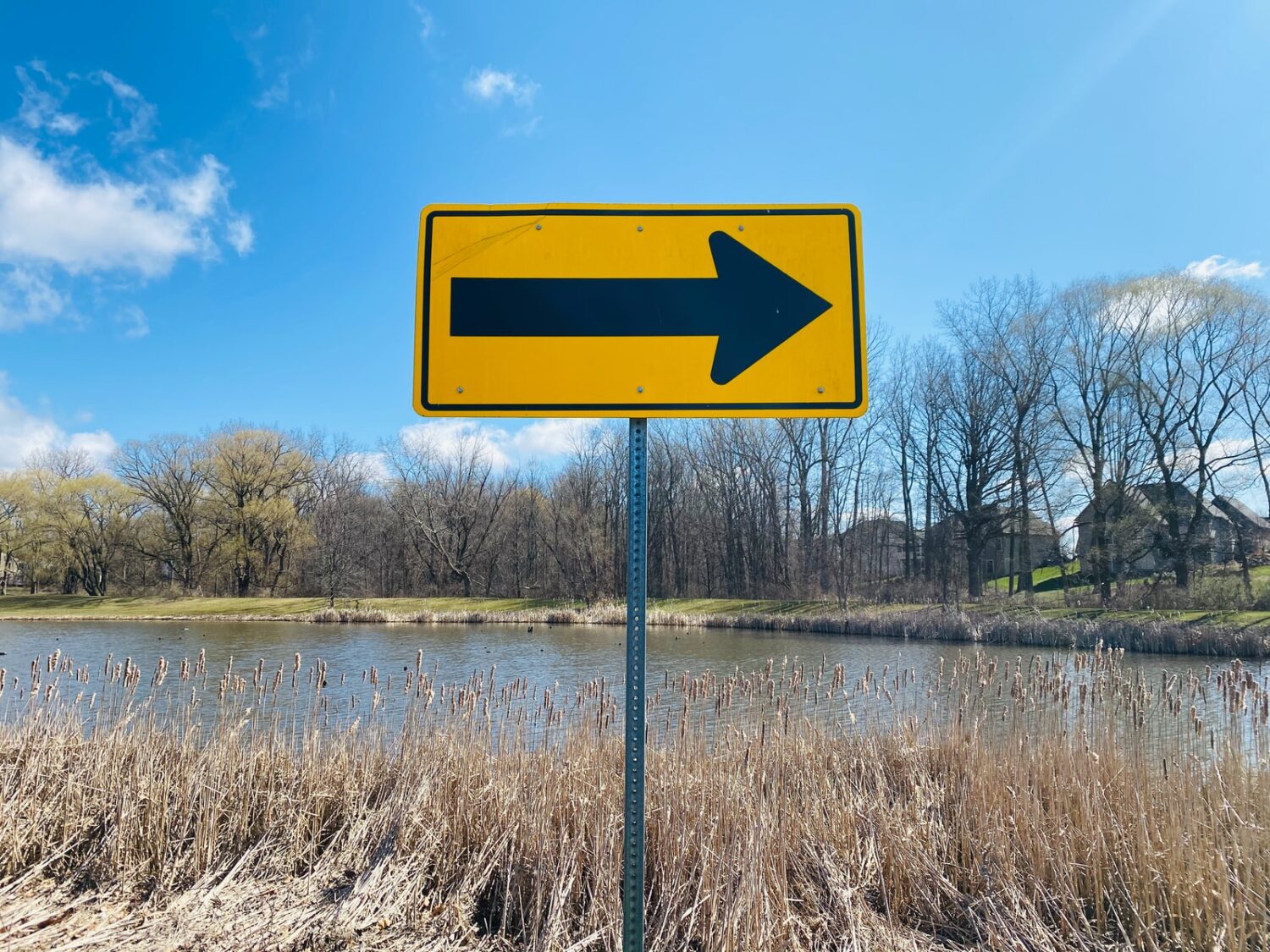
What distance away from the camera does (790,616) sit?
28.0 m

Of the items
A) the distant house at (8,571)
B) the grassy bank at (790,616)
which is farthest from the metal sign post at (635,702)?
the distant house at (8,571)

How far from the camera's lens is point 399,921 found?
2695 mm

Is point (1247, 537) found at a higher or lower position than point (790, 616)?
higher

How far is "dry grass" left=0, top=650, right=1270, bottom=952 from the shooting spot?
2621mm

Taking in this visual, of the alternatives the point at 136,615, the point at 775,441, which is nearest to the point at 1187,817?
the point at 775,441

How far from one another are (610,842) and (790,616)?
26.1 meters

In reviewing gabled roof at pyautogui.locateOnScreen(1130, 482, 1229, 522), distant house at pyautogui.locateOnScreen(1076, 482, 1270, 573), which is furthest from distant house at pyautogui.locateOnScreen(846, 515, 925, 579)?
gabled roof at pyautogui.locateOnScreen(1130, 482, 1229, 522)

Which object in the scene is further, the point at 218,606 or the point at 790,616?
the point at 218,606

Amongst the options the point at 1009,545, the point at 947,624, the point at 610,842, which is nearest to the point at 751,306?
the point at 610,842

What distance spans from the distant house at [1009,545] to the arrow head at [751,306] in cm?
3334

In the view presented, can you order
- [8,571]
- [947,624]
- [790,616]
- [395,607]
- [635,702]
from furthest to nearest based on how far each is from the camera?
[8,571], [395,607], [790,616], [947,624], [635,702]

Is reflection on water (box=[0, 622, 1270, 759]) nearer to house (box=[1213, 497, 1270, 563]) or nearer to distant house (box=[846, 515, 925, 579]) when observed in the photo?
house (box=[1213, 497, 1270, 563])

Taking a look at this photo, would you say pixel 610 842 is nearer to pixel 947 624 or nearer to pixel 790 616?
pixel 947 624

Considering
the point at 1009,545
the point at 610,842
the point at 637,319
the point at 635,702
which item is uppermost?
the point at 1009,545
